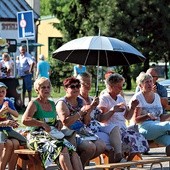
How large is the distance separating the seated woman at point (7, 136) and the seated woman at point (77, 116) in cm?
61

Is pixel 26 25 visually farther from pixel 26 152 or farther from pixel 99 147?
pixel 26 152

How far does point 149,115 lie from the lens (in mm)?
11188

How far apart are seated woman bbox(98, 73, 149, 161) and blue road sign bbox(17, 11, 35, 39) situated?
12.5 m

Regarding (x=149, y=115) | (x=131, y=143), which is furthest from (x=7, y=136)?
(x=149, y=115)

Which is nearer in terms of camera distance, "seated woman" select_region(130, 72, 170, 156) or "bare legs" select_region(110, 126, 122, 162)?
"bare legs" select_region(110, 126, 122, 162)

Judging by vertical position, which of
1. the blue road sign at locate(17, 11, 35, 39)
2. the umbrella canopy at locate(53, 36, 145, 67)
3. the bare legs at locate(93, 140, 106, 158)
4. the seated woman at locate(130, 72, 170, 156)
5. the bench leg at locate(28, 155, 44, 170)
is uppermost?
the blue road sign at locate(17, 11, 35, 39)

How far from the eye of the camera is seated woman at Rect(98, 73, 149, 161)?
10.6 m

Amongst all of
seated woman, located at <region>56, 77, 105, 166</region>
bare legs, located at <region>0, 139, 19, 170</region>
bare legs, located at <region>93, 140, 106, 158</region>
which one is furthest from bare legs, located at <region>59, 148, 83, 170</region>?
bare legs, located at <region>0, 139, 19, 170</region>

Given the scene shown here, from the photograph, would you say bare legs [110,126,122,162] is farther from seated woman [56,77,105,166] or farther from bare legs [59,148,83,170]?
bare legs [59,148,83,170]

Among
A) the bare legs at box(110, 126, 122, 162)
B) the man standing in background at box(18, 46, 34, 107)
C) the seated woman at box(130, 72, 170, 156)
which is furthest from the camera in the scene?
the man standing in background at box(18, 46, 34, 107)

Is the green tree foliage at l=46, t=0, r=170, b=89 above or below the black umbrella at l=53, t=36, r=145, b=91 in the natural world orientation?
above

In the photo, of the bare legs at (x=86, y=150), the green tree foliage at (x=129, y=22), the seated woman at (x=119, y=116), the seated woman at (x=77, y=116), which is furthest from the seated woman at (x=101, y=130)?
the green tree foliage at (x=129, y=22)

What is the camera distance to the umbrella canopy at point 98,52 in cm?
1179

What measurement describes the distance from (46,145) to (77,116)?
624 mm
